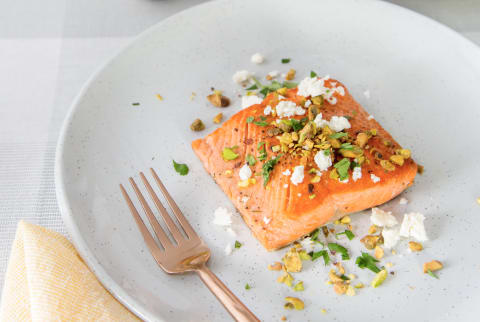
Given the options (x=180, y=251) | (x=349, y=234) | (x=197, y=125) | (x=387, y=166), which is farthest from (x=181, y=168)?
(x=387, y=166)

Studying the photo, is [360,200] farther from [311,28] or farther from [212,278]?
[311,28]

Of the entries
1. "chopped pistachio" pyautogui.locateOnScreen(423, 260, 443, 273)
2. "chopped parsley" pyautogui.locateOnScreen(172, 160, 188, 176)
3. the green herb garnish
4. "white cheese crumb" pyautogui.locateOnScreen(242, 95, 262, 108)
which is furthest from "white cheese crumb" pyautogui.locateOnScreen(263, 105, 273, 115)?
"chopped pistachio" pyautogui.locateOnScreen(423, 260, 443, 273)

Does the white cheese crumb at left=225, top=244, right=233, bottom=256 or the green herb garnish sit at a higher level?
the green herb garnish

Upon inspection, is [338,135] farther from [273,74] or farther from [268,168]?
[273,74]

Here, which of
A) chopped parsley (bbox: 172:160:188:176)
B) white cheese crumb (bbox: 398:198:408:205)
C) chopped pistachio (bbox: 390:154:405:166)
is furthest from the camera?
chopped parsley (bbox: 172:160:188:176)

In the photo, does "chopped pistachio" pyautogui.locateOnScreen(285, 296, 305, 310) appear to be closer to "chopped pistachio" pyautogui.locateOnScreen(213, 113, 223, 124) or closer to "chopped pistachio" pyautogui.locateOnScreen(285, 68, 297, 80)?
"chopped pistachio" pyautogui.locateOnScreen(213, 113, 223, 124)

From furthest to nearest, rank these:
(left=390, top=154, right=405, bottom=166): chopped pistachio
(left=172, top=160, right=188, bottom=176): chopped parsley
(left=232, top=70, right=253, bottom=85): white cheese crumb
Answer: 1. (left=232, top=70, right=253, bottom=85): white cheese crumb
2. (left=172, top=160, right=188, bottom=176): chopped parsley
3. (left=390, top=154, right=405, bottom=166): chopped pistachio
